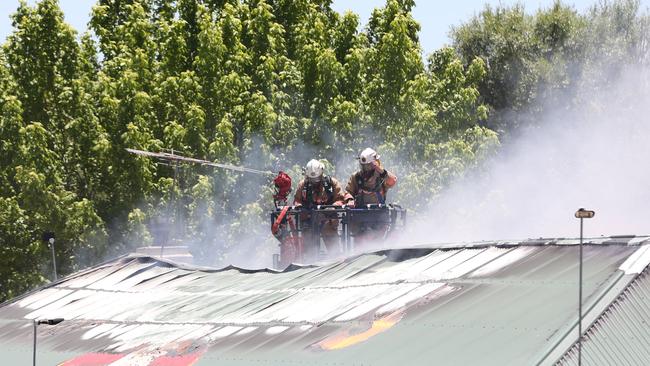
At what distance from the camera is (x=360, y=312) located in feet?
62.3

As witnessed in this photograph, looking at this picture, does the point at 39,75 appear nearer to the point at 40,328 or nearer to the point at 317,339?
the point at 40,328

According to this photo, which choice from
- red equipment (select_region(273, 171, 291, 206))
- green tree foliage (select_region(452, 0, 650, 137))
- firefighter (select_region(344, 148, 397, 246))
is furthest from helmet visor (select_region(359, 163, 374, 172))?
green tree foliage (select_region(452, 0, 650, 137))

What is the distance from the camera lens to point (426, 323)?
1744cm

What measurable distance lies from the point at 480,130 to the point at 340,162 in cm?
468

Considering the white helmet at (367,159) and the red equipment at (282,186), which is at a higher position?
the white helmet at (367,159)

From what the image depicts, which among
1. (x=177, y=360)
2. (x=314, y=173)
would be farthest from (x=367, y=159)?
(x=177, y=360)

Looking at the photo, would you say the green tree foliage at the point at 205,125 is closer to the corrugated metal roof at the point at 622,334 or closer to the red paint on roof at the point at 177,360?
the red paint on roof at the point at 177,360

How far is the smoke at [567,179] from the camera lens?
43.7m

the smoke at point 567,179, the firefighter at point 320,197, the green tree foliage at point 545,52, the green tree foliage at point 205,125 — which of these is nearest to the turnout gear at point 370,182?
the firefighter at point 320,197

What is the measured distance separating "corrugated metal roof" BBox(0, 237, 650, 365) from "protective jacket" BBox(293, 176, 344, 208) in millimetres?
3141

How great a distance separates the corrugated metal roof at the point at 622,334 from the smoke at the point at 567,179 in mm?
25482

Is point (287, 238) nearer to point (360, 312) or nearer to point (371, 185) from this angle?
point (371, 185)

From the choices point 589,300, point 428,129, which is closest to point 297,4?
point 428,129

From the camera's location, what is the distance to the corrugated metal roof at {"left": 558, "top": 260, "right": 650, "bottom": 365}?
48.4 ft
